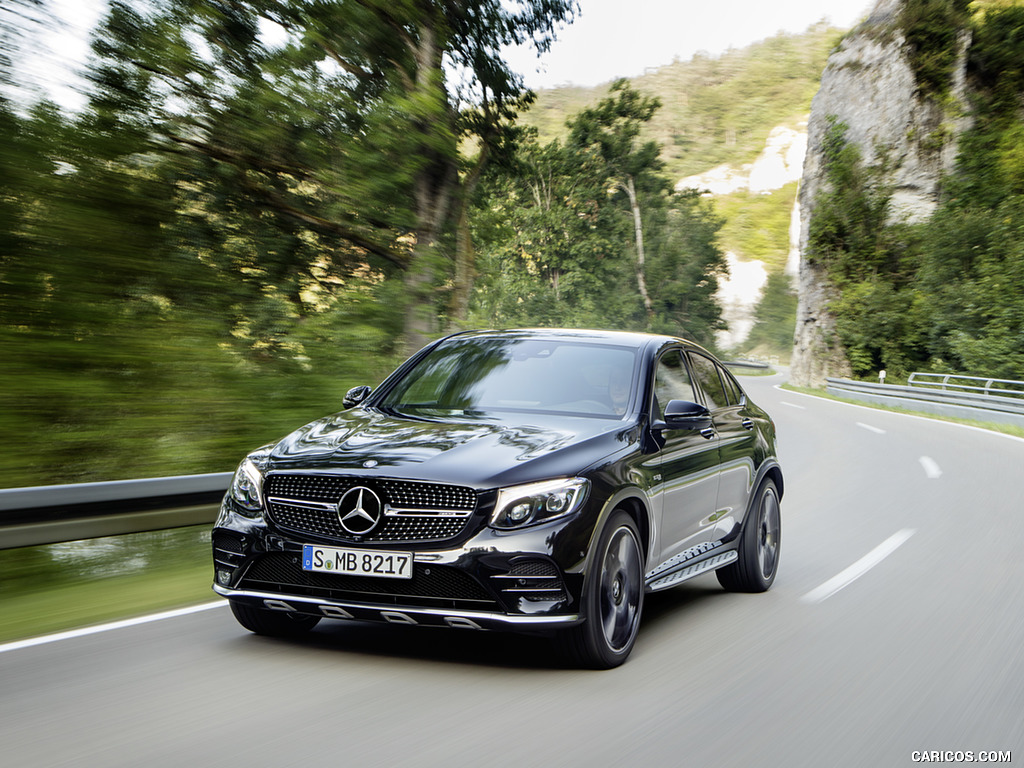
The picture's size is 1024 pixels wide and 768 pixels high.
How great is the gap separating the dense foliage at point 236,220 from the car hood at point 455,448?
476 cm

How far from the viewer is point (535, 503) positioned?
462 centimetres

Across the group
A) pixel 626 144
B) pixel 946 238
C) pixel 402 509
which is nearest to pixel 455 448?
pixel 402 509

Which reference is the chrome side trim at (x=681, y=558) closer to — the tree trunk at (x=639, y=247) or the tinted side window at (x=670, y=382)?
the tinted side window at (x=670, y=382)

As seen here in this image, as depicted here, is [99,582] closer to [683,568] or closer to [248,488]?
[248,488]

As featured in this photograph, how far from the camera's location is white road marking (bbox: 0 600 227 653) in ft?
16.5

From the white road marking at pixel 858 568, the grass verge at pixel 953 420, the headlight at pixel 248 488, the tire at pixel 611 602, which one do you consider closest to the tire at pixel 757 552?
the white road marking at pixel 858 568

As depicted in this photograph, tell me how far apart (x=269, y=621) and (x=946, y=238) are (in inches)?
1723

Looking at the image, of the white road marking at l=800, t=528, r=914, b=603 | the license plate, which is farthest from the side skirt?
the license plate

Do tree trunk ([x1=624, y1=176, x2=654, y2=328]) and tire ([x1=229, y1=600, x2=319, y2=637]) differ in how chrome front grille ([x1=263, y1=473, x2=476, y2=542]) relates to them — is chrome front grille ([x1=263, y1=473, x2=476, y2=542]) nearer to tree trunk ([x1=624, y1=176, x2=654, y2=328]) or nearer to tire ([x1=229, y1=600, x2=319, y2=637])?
tire ([x1=229, y1=600, x2=319, y2=637])

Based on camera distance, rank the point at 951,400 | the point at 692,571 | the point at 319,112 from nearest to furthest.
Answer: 1. the point at 692,571
2. the point at 319,112
3. the point at 951,400

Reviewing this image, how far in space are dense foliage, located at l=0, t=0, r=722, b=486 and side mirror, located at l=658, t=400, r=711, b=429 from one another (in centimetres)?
574

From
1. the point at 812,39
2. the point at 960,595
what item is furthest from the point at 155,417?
the point at 812,39

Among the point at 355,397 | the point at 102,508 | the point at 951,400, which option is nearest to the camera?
the point at 102,508

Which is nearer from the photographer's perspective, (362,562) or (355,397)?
(362,562)
